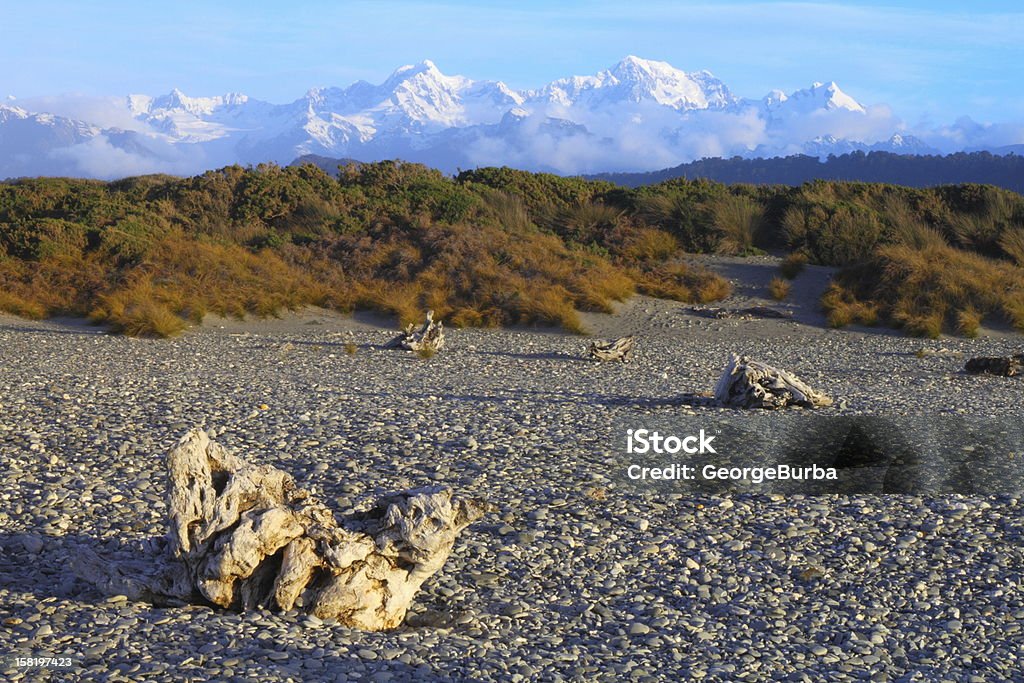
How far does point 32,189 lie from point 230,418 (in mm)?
22066

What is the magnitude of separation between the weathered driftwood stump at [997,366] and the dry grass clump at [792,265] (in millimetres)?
7863

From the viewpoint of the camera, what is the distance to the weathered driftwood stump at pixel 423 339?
16766 mm

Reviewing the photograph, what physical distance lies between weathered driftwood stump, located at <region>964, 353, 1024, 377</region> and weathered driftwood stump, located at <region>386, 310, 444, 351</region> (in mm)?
8392

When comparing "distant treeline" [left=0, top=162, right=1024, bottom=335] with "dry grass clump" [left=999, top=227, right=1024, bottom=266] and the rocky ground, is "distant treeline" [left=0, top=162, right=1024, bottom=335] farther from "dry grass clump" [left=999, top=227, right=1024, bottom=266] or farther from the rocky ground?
the rocky ground

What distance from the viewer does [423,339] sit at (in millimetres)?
16766

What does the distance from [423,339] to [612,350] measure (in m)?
3.17

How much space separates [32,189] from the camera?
2903cm

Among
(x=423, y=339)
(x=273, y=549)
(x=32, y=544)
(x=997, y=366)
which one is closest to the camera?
(x=273, y=549)

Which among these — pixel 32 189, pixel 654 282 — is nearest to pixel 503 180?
pixel 654 282

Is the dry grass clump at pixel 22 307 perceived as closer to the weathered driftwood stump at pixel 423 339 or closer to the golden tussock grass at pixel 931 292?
the weathered driftwood stump at pixel 423 339

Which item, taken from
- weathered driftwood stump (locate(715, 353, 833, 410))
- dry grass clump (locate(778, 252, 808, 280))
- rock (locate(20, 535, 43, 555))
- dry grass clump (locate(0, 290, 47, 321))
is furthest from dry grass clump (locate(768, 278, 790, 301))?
rock (locate(20, 535, 43, 555))

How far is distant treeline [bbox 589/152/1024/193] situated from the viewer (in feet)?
251

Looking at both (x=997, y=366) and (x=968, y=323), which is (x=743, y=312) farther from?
(x=997, y=366)

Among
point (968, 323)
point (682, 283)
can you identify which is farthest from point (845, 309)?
point (682, 283)
